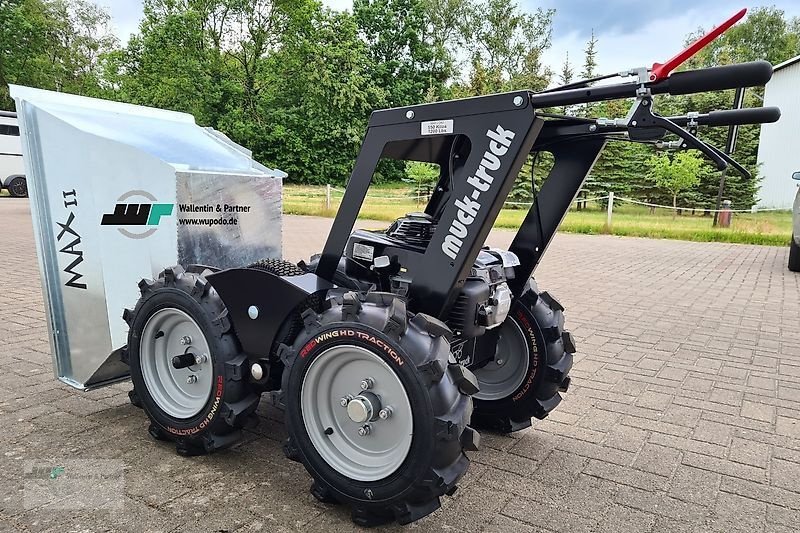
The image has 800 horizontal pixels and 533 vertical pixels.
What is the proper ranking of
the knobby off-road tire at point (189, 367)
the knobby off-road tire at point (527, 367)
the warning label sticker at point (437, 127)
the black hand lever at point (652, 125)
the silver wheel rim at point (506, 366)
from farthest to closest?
the silver wheel rim at point (506, 366) < the knobby off-road tire at point (527, 367) < the knobby off-road tire at point (189, 367) < the warning label sticker at point (437, 127) < the black hand lever at point (652, 125)

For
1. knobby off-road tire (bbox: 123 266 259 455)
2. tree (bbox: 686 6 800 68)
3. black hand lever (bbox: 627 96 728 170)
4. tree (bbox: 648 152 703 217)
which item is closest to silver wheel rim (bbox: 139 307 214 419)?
knobby off-road tire (bbox: 123 266 259 455)

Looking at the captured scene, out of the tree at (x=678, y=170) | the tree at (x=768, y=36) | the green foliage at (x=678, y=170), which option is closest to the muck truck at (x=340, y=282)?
the tree at (x=678, y=170)

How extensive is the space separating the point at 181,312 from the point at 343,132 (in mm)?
34237

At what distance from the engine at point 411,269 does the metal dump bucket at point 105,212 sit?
105 cm

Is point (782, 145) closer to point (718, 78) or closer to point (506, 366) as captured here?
point (506, 366)

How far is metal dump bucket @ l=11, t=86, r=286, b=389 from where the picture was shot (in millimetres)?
3408

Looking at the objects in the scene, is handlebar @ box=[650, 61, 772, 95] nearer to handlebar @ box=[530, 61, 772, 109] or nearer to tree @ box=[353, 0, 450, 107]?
handlebar @ box=[530, 61, 772, 109]

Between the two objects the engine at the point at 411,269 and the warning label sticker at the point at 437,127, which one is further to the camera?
the engine at the point at 411,269

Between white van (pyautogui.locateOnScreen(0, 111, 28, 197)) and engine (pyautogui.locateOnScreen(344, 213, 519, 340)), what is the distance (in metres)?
27.0

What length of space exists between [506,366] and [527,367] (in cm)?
16

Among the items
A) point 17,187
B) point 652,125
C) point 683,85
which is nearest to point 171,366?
point 652,125

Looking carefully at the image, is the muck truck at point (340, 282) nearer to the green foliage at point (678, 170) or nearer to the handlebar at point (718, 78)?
the handlebar at point (718, 78)

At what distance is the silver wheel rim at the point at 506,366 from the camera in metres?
3.63

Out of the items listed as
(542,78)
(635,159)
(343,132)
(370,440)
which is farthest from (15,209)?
(542,78)
